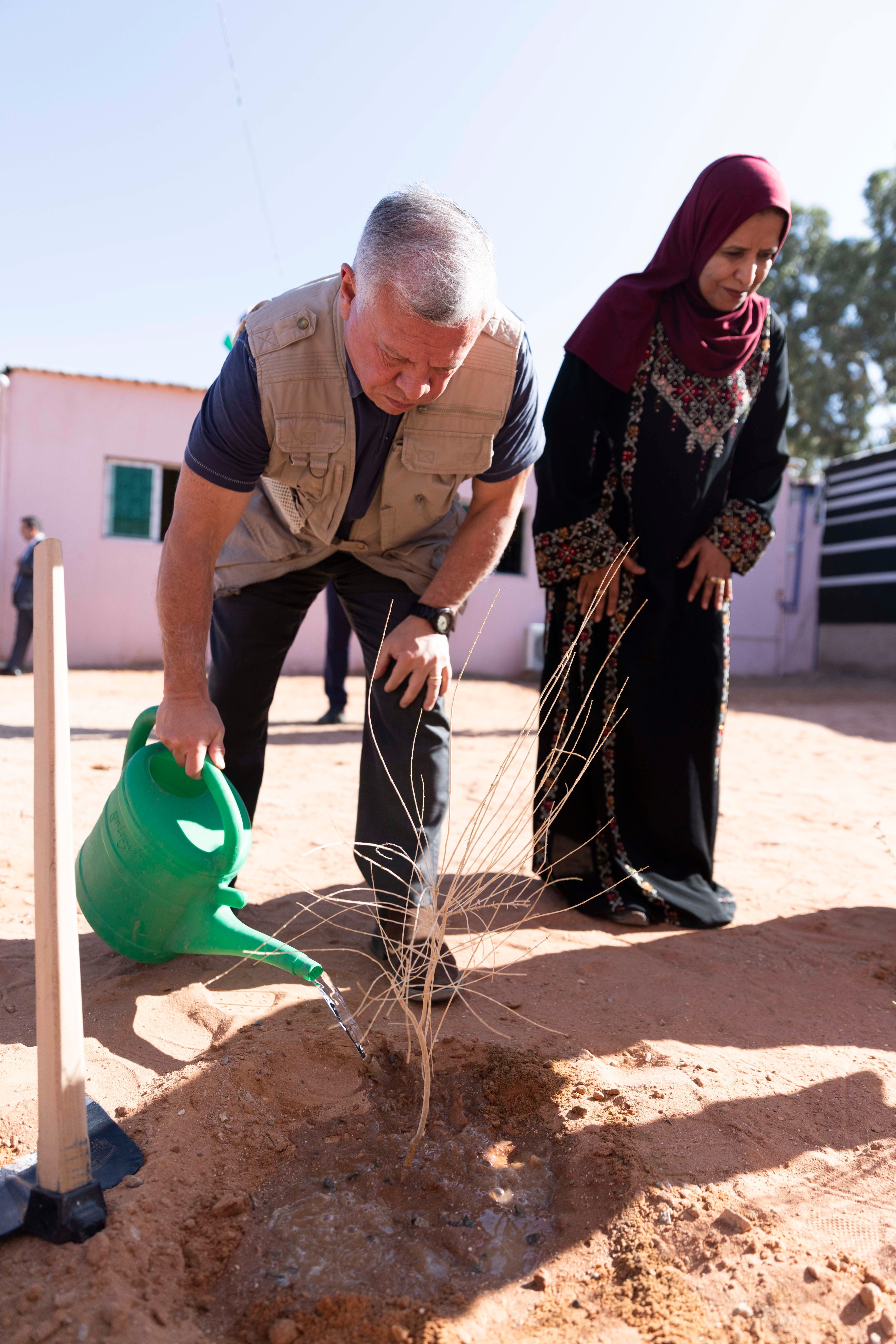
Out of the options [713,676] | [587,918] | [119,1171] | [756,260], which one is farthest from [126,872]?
[756,260]

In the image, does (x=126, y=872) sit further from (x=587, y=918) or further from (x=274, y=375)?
(x=587, y=918)

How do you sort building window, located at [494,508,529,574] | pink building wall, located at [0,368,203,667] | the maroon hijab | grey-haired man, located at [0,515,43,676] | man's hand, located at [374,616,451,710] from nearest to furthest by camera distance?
man's hand, located at [374,616,451,710], the maroon hijab, grey-haired man, located at [0,515,43,676], pink building wall, located at [0,368,203,667], building window, located at [494,508,529,574]

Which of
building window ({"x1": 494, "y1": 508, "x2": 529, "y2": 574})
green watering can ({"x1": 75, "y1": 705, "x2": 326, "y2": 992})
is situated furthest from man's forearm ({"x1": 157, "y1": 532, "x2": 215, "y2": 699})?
building window ({"x1": 494, "y1": 508, "x2": 529, "y2": 574})

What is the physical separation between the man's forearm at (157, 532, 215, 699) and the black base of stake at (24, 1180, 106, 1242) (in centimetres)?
90

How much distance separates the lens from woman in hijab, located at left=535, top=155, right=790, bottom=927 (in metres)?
2.49

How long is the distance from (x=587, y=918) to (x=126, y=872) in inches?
55.6

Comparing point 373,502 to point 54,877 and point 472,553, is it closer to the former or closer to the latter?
point 472,553

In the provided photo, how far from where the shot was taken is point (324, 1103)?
5.49 feet

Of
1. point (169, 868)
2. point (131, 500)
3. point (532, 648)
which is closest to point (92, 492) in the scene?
point (131, 500)

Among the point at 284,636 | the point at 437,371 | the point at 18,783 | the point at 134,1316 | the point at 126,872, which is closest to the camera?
the point at 134,1316

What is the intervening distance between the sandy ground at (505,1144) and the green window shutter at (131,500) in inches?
363

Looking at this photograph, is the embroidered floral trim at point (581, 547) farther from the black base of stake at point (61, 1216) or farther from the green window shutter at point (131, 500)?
the green window shutter at point (131, 500)

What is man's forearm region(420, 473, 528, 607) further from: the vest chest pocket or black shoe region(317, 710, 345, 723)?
black shoe region(317, 710, 345, 723)

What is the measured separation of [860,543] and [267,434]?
13619 mm
